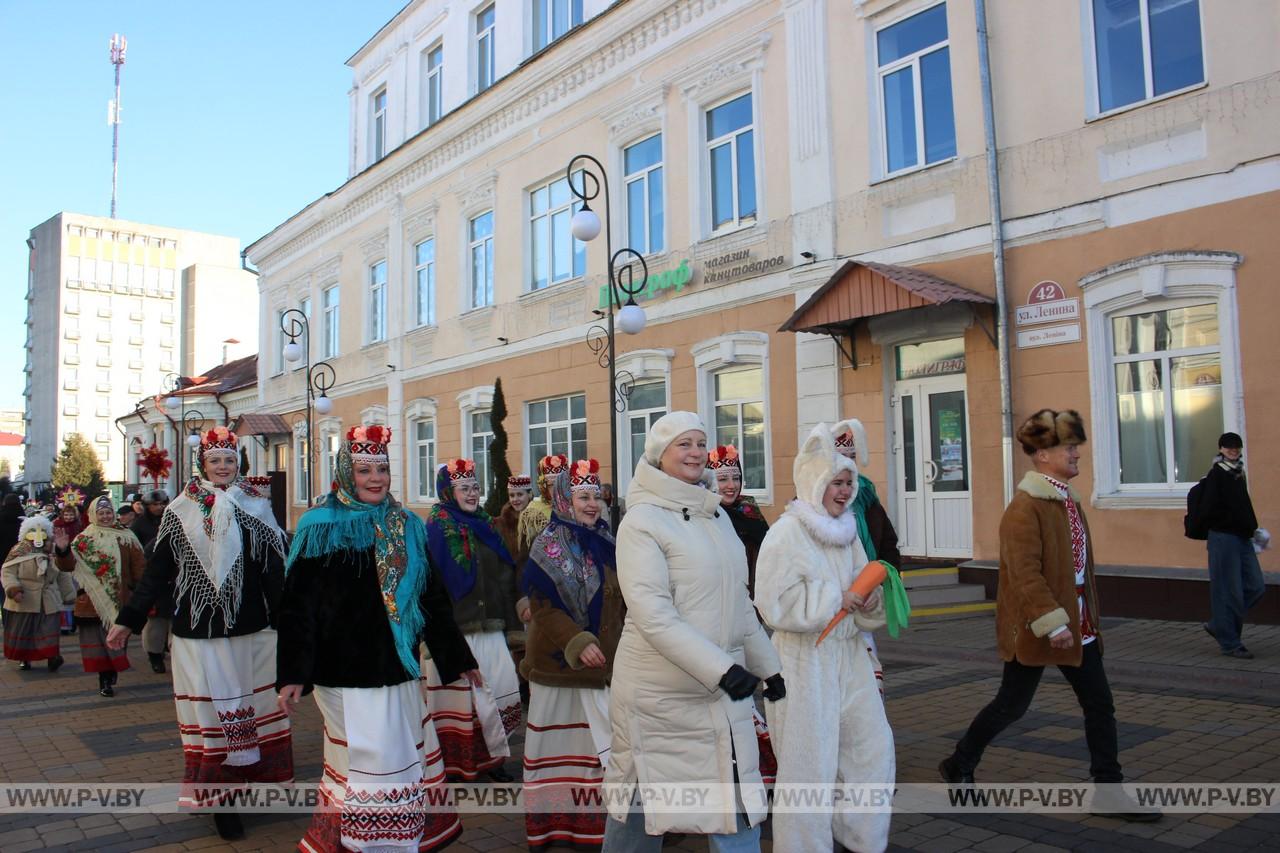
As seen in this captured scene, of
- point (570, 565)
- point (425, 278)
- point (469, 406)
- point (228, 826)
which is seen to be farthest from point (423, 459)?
point (570, 565)

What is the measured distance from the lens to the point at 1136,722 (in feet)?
20.7

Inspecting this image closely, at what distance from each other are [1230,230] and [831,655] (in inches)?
317

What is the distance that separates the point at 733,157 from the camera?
15102 millimetres

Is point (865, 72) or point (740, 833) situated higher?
point (865, 72)

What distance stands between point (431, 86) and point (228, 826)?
2229cm

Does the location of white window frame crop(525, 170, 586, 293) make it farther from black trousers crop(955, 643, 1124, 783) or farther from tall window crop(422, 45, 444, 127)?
black trousers crop(955, 643, 1124, 783)

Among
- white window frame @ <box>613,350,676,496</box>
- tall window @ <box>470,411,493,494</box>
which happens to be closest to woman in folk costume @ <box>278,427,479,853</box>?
white window frame @ <box>613,350,676,496</box>

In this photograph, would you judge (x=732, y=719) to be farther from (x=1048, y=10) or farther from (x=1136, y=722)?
(x=1048, y=10)

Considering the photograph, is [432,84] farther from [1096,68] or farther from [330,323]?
[1096,68]

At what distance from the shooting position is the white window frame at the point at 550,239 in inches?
720

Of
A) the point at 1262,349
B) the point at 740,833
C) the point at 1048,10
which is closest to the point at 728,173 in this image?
the point at 1048,10

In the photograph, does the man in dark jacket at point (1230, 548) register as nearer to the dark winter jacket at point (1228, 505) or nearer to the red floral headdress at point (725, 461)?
the dark winter jacket at point (1228, 505)

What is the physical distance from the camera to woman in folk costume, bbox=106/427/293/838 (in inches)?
198

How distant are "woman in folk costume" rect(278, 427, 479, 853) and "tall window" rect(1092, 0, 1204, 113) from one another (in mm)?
9611
